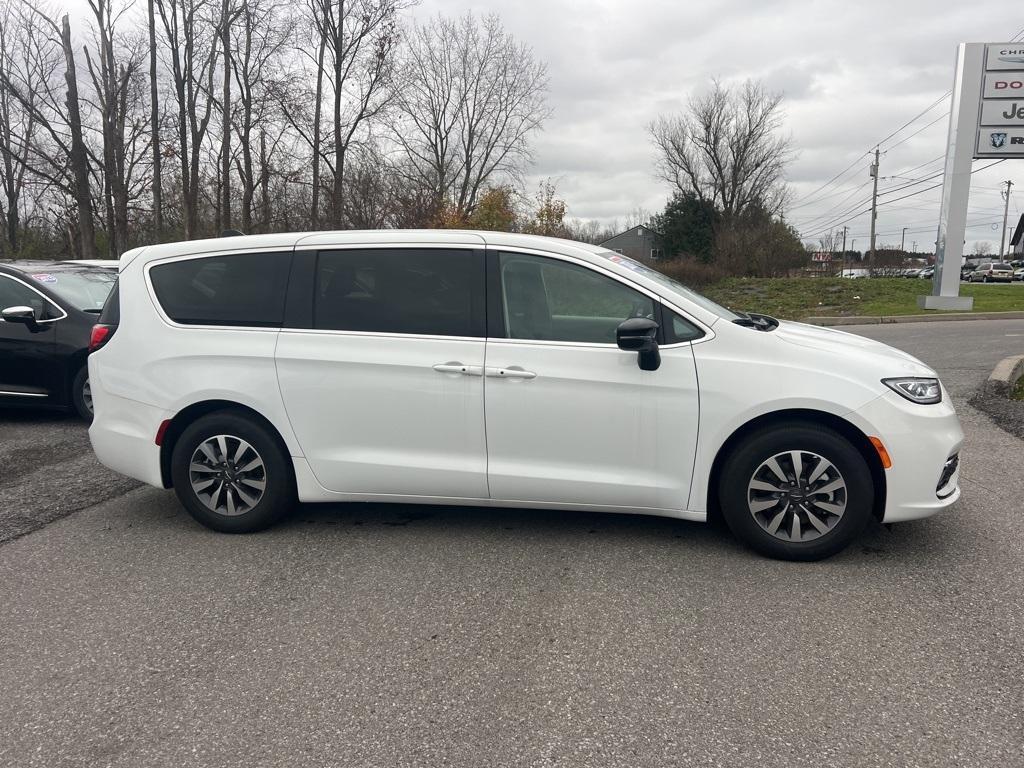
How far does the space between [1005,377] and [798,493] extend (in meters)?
6.39

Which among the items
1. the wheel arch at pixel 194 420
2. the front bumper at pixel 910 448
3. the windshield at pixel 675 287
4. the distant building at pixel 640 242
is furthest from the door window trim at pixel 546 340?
the distant building at pixel 640 242

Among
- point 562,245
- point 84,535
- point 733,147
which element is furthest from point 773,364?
point 733,147

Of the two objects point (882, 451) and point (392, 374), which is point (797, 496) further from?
point (392, 374)

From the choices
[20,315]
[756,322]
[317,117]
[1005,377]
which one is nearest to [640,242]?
[317,117]

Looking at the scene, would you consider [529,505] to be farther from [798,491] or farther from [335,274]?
[335,274]

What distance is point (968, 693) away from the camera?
8.64 feet

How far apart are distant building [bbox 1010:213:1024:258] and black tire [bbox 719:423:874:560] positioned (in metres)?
100

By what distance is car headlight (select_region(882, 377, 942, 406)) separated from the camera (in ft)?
11.9

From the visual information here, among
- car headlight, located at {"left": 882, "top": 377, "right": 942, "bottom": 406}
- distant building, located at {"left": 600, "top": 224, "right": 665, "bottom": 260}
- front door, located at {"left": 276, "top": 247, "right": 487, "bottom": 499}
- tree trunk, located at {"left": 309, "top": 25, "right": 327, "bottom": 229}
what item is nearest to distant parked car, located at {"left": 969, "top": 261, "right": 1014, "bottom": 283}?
distant building, located at {"left": 600, "top": 224, "right": 665, "bottom": 260}

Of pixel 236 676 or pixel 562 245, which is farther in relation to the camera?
pixel 562 245

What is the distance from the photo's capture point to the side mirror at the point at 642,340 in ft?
12.1

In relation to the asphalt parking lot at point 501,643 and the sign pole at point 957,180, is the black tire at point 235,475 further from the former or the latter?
the sign pole at point 957,180

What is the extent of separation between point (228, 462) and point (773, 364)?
307cm

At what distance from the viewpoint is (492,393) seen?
3900mm
